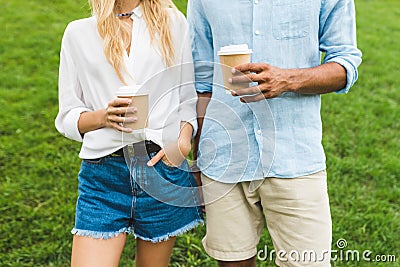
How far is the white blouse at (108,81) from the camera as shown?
2.35 meters

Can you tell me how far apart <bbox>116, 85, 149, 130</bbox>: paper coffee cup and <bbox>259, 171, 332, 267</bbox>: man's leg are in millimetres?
533

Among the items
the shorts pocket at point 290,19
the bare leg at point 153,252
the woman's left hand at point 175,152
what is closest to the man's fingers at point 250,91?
the shorts pocket at point 290,19

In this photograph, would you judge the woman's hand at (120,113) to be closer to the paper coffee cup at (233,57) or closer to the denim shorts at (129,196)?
the denim shorts at (129,196)

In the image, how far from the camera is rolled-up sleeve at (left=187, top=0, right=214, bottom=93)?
8.10 feet

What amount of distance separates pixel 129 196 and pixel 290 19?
0.90m

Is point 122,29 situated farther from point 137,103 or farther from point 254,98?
point 254,98

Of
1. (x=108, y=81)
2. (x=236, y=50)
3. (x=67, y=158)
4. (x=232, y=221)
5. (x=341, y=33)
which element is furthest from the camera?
(x=67, y=158)

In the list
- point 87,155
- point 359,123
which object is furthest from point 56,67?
point 87,155

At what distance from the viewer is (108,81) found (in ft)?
7.73

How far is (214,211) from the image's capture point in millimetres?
2486

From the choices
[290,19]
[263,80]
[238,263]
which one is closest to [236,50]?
[263,80]

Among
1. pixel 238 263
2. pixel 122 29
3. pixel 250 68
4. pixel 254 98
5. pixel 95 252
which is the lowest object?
pixel 238 263

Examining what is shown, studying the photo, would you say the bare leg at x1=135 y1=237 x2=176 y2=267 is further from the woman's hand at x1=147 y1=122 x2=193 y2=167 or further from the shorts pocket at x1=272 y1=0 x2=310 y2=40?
the shorts pocket at x1=272 y1=0 x2=310 y2=40

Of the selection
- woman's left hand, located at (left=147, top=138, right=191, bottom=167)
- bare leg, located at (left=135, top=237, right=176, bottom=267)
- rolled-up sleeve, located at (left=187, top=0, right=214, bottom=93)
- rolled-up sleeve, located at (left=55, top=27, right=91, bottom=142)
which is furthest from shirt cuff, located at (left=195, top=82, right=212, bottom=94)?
bare leg, located at (left=135, top=237, right=176, bottom=267)
